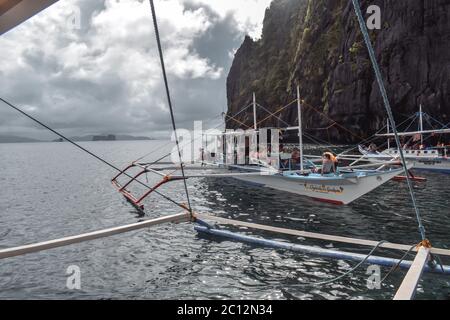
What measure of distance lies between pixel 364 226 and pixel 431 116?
192ft

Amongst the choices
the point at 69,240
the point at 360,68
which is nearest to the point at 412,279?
the point at 69,240

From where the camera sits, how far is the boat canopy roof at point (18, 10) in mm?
3203

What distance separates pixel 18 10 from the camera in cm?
330

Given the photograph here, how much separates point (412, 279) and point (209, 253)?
24.1 feet

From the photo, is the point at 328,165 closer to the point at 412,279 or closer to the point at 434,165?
the point at 412,279

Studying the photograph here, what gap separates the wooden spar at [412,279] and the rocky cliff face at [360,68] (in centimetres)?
4102

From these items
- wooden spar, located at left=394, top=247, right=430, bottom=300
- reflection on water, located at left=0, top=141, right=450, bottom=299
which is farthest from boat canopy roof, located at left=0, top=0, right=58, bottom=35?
reflection on water, located at left=0, top=141, right=450, bottom=299

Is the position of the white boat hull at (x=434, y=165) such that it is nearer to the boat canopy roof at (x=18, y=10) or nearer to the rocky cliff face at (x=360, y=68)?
the rocky cliff face at (x=360, y=68)

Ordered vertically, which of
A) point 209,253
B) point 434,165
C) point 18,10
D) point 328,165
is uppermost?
point 18,10

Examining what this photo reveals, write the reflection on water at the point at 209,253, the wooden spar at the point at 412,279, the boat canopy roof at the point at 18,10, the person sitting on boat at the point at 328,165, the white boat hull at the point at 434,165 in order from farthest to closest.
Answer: the white boat hull at the point at 434,165 → the person sitting on boat at the point at 328,165 → the reflection on water at the point at 209,253 → the wooden spar at the point at 412,279 → the boat canopy roof at the point at 18,10

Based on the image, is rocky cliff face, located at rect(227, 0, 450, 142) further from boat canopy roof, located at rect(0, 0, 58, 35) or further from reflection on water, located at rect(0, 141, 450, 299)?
boat canopy roof, located at rect(0, 0, 58, 35)

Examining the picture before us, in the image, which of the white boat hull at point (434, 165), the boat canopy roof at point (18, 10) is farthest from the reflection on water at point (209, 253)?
the white boat hull at point (434, 165)

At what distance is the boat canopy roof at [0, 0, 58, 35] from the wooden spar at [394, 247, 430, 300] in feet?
18.7
